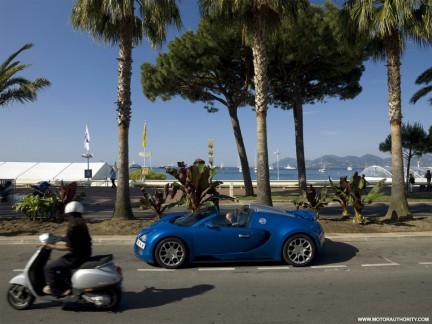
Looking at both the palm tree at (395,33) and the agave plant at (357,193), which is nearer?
the agave plant at (357,193)

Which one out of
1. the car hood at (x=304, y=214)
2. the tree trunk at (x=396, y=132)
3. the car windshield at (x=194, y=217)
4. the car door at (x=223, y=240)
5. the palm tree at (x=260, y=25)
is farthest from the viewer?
the palm tree at (x=260, y=25)

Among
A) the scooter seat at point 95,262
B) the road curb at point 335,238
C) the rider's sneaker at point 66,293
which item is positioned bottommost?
the road curb at point 335,238

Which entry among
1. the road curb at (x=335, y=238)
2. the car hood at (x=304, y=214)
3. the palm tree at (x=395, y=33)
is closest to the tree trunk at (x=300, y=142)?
the palm tree at (x=395, y=33)

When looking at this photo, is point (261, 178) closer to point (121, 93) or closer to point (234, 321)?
point (121, 93)

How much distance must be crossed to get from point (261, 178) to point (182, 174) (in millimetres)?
2741

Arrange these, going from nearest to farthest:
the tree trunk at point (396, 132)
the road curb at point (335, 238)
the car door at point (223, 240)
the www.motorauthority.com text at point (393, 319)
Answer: the www.motorauthority.com text at point (393, 319) < the car door at point (223, 240) < the road curb at point (335, 238) < the tree trunk at point (396, 132)

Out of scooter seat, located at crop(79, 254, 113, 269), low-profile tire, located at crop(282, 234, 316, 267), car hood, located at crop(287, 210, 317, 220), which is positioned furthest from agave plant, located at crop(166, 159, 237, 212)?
scooter seat, located at crop(79, 254, 113, 269)

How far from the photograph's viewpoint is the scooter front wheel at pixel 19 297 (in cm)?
489

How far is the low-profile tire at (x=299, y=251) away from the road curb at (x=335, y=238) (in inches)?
102

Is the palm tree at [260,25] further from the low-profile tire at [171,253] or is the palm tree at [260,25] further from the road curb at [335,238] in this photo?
the low-profile tire at [171,253]

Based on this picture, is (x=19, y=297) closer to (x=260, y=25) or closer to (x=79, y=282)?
(x=79, y=282)

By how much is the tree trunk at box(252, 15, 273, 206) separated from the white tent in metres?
29.4

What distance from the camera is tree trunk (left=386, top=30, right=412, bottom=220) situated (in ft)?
38.6

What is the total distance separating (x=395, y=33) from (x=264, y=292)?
9.90 metres
